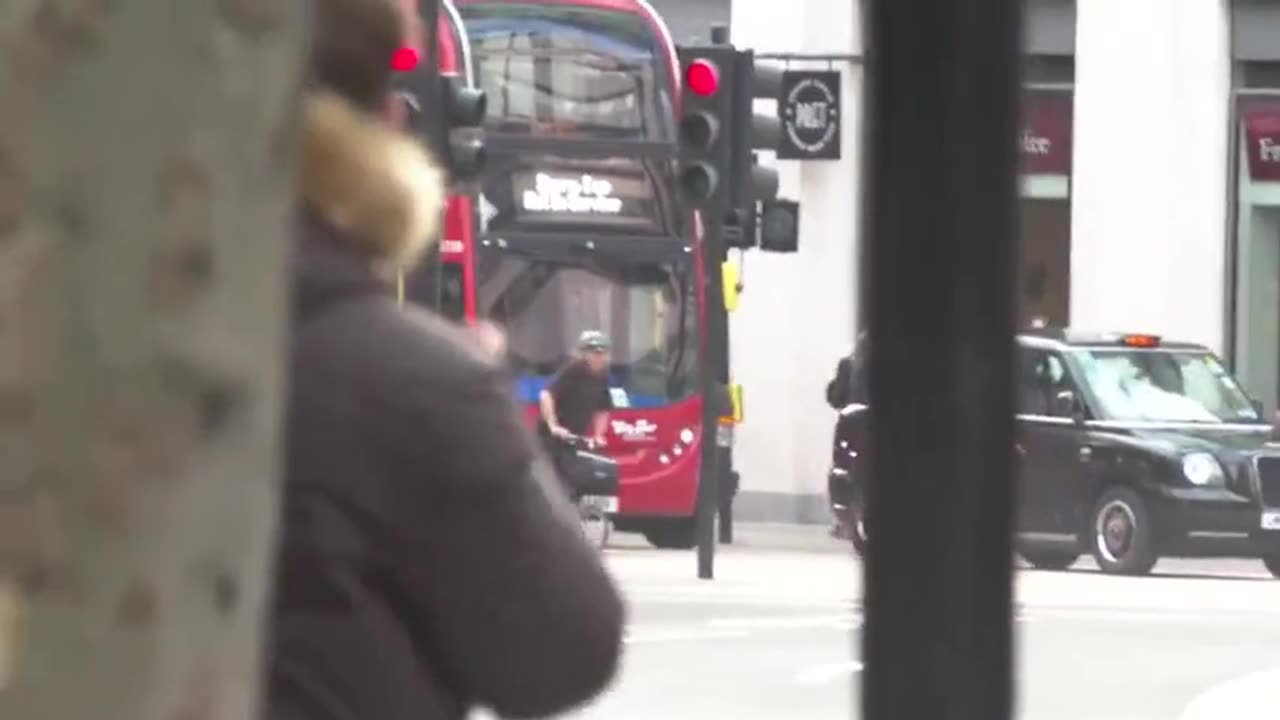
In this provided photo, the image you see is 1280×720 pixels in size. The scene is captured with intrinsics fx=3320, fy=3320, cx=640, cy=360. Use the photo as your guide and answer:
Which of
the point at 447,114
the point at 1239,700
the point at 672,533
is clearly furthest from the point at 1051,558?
the point at 1239,700

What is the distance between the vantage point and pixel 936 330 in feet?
12.6

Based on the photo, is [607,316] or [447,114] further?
[607,316]

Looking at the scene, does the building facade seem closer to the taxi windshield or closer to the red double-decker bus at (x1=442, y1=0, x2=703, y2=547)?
the red double-decker bus at (x1=442, y1=0, x2=703, y2=547)

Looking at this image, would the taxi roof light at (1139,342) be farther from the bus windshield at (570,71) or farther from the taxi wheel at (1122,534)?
the bus windshield at (570,71)

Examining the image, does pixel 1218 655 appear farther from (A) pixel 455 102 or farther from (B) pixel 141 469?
(B) pixel 141 469

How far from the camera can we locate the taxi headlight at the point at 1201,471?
76.7ft

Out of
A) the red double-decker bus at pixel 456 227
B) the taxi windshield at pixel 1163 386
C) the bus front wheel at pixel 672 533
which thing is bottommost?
the bus front wheel at pixel 672 533

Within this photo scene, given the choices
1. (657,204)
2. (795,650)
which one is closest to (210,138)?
(795,650)

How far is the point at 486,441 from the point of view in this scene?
9.57 ft

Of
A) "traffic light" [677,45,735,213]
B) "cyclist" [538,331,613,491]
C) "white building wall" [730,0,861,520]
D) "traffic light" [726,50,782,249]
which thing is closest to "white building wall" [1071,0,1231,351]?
"white building wall" [730,0,861,520]

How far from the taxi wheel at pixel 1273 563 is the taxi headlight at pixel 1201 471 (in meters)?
0.69

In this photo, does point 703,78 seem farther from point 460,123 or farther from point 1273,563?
point 1273,563

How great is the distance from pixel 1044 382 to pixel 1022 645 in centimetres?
920

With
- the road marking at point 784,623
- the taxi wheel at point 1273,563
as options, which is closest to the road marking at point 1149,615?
the road marking at point 784,623
